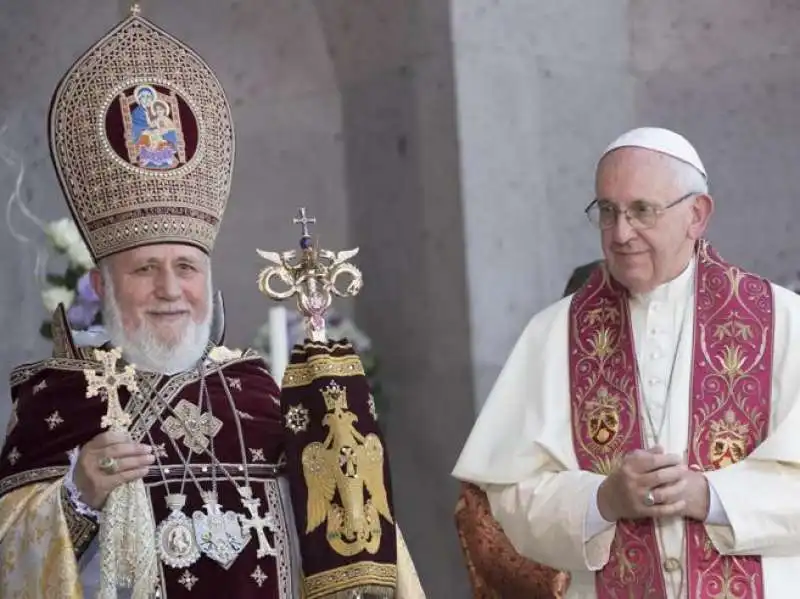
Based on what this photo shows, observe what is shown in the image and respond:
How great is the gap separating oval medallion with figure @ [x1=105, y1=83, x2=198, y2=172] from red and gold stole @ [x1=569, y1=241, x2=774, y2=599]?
1.23 m

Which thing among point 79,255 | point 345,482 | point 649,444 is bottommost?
point 345,482

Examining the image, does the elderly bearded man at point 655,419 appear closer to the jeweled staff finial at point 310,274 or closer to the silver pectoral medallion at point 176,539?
the jeweled staff finial at point 310,274

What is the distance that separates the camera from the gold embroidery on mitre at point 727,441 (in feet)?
16.5

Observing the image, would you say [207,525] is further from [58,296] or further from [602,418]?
[58,296]

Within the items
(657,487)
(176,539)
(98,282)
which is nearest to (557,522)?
(657,487)

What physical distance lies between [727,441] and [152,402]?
4.99 feet

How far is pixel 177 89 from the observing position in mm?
5309

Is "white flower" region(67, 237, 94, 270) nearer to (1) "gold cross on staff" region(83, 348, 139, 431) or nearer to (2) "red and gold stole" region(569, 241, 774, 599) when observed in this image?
(1) "gold cross on staff" region(83, 348, 139, 431)

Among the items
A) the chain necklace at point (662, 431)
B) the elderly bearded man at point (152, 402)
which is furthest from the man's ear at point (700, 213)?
the elderly bearded man at point (152, 402)

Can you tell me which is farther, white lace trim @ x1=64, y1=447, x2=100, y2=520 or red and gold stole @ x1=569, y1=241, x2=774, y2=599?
red and gold stole @ x1=569, y1=241, x2=774, y2=599

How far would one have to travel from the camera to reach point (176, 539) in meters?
4.95

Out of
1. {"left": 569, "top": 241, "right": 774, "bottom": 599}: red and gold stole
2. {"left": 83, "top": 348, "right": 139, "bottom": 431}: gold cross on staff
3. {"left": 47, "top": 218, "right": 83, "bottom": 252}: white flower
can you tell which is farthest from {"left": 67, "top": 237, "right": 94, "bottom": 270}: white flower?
{"left": 569, "top": 241, "right": 774, "bottom": 599}: red and gold stole

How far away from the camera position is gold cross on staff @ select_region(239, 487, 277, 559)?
16.5ft

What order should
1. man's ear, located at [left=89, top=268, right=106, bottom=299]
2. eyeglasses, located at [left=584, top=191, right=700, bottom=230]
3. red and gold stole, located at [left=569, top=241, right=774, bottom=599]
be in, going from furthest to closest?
man's ear, located at [left=89, top=268, right=106, bottom=299]
eyeglasses, located at [left=584, top=191, right=700, bottom=230]
red and gold stole, located at [left=569, top=241, right=774, bottom=599]
